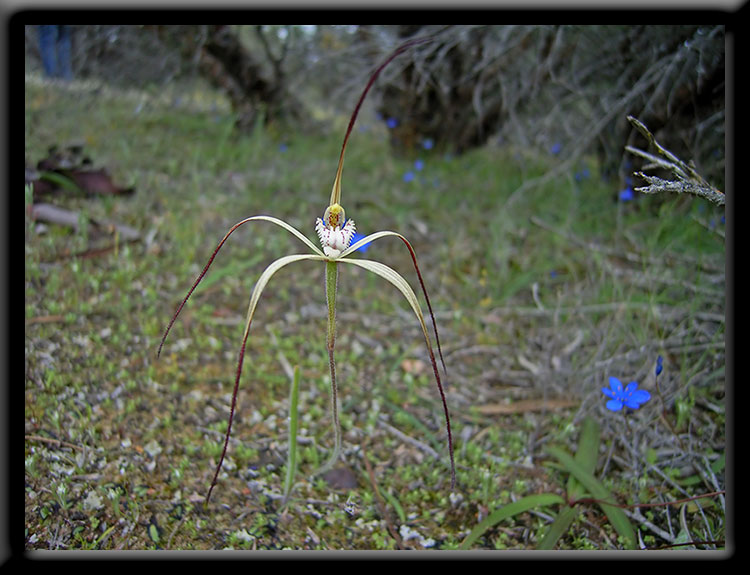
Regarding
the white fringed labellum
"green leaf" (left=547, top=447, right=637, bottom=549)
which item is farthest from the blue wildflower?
the white fringed labellum

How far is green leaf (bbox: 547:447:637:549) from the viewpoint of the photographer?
3.71ft

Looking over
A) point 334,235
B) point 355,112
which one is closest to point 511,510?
point 334,235

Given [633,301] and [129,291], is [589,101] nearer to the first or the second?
[633,301]

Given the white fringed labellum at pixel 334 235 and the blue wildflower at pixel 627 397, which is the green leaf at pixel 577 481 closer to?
the blue wildflower at pixel 627 397

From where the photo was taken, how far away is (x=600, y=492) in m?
1.21

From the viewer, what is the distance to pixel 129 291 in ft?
5.70

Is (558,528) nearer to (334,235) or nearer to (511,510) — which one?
(511,510)

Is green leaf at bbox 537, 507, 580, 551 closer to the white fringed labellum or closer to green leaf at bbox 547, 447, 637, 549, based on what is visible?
green leaf at bbox 547, 447, 637, 549

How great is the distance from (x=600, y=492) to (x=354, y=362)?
0.73 meters

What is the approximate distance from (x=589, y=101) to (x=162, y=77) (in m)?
1.83

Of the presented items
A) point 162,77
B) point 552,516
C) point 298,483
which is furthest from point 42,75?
point 552,516

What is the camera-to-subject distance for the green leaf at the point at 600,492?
1.13 m

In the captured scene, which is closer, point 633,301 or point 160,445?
point 160,445

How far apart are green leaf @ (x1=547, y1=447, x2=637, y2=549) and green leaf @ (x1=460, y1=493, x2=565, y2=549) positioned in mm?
69
